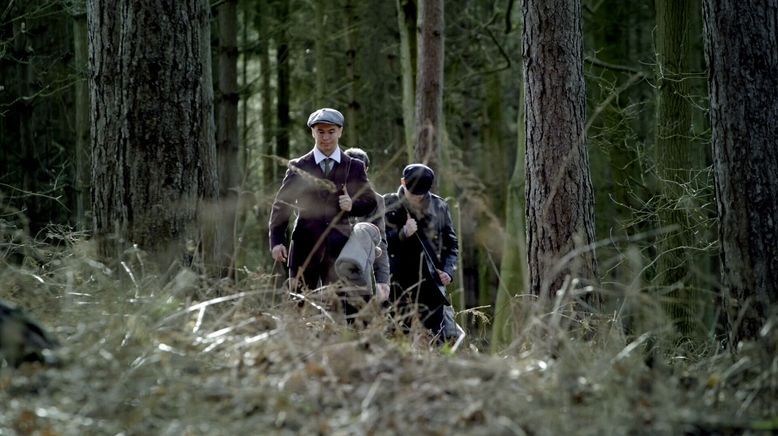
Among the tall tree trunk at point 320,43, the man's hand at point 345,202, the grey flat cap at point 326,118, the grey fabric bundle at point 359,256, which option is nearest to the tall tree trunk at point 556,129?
the grey fabric bundle at point 359,256

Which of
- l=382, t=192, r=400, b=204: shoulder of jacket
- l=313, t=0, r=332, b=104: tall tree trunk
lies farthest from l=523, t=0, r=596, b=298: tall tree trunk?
l=313, t=0, r=332, b=104: tall tree trunk

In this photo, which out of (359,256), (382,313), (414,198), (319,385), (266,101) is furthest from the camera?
(266,101)

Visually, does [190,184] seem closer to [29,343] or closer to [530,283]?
[29,343]

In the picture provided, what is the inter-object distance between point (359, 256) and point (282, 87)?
55.0 ft

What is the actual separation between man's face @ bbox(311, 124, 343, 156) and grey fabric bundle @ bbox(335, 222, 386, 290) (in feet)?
2.30

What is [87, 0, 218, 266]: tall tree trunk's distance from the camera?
7.24 metres

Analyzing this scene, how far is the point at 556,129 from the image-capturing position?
30.4 feet

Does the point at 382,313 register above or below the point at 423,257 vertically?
above

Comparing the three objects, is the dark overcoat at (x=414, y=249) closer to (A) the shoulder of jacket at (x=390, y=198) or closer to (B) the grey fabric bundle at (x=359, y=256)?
(A) the shoulder of jacket at (x=390, y=198)

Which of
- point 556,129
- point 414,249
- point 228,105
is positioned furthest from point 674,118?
point 228,105

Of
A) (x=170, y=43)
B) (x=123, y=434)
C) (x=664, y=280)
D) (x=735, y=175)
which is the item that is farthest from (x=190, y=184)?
(x=664, y=280)

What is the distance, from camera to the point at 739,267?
738cm

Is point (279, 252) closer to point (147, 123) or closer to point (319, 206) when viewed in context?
point (319, 206)

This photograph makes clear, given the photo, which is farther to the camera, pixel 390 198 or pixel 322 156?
pixel 390 198
